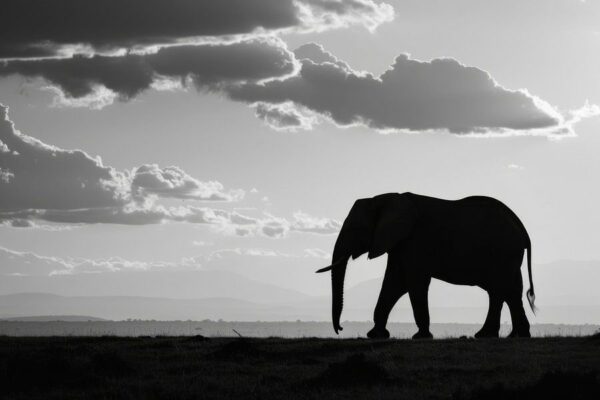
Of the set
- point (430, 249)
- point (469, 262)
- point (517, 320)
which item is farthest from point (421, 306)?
point (517, 320)

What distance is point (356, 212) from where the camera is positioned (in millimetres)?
37000

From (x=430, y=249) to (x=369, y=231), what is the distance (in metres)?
2.28

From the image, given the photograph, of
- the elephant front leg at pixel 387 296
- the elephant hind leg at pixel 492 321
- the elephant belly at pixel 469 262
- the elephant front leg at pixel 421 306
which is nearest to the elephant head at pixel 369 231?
the elephant front leg at pixel 387 296

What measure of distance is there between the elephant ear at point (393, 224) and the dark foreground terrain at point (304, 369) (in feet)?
17.0

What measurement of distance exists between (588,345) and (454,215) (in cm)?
878

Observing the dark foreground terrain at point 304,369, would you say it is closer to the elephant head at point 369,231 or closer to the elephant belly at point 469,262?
the elephant head at point 369,231

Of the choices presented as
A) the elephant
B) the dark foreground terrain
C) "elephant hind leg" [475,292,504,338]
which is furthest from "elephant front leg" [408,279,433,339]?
the dark foreground terrain

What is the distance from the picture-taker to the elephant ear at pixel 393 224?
1384 inches

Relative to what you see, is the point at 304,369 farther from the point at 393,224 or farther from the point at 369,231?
the point at 369,231

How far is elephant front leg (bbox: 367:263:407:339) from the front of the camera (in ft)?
116

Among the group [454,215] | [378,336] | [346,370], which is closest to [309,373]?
[346,370]

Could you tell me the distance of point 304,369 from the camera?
24719 mm

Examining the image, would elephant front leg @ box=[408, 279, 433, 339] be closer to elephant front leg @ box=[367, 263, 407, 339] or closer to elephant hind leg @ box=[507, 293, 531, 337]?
elephant front leg @ box=[367, 263, 407, 339]

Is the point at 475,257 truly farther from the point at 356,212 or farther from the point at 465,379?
the point at 465,379
